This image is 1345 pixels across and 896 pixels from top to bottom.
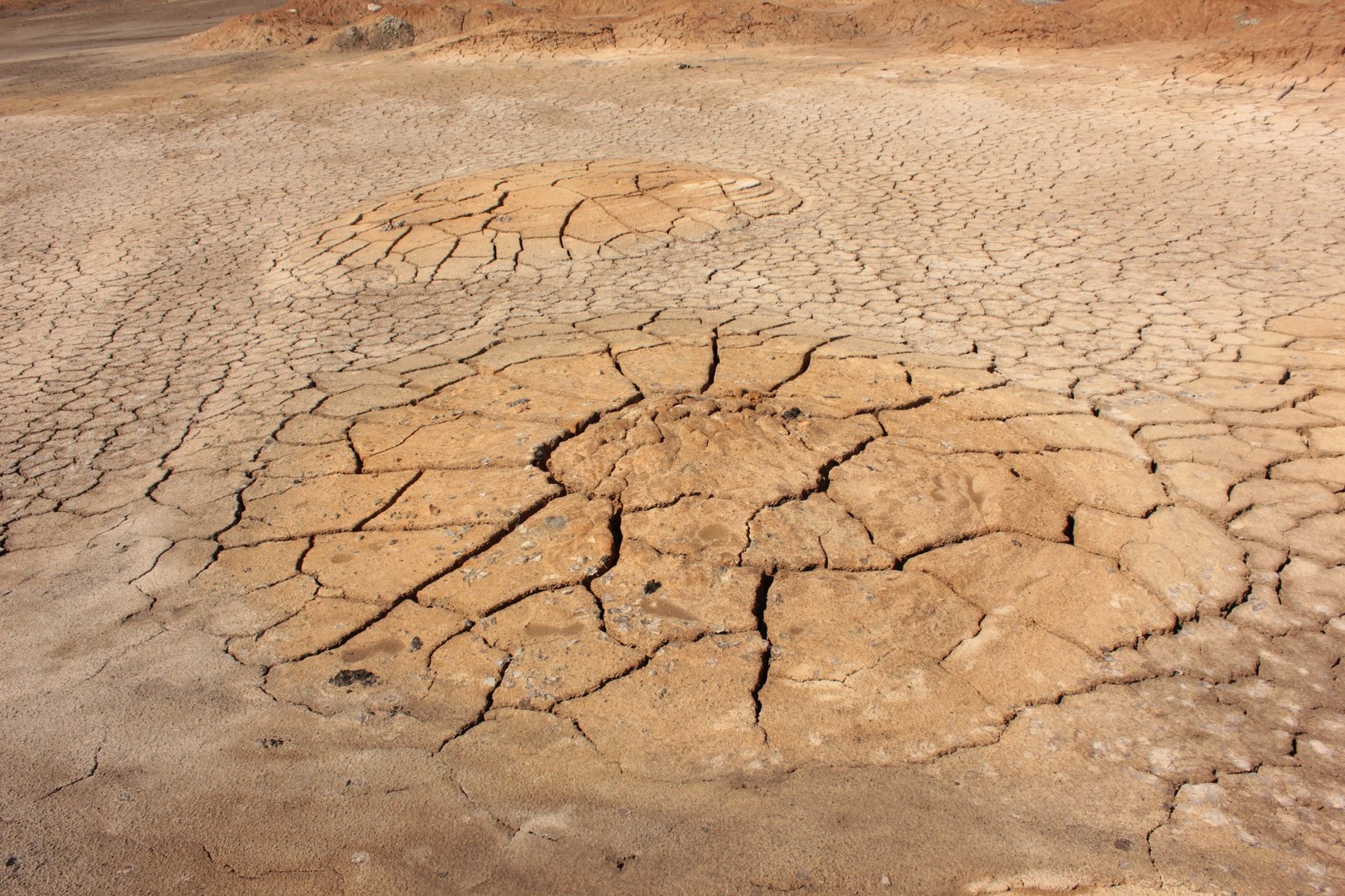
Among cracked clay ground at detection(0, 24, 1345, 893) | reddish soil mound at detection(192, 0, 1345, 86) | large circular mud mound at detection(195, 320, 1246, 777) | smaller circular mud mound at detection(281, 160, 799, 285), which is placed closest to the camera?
cracked clay ground at detection(0, 24, 1345, 893)

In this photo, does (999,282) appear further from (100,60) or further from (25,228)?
(100,60)

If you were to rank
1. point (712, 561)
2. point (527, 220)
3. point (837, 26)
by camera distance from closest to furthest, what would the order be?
point (712, 561) < point (527, 220) < point (837, 26)

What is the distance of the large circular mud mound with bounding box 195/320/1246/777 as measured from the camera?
78.7 inches

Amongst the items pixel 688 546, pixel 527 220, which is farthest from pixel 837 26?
pixel 688 546

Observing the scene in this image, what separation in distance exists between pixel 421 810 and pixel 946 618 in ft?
4.13

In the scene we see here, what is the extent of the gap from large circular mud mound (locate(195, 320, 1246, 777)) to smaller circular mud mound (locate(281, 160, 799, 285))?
1568 mm

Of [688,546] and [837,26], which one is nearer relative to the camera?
[688,546]

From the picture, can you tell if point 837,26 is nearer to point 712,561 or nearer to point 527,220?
point 527,220

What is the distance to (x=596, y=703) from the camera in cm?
200

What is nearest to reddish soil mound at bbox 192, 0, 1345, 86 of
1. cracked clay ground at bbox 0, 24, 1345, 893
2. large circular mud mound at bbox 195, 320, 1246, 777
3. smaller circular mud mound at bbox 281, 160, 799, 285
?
cracked clay ground at bbox 0, 24, 1345, 893

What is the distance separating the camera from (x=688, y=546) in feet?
8.03

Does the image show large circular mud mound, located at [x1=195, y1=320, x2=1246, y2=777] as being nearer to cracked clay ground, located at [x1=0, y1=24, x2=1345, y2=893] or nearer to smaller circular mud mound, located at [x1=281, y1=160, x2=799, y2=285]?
cracked clay ground, located at [x1=0, y1=24, x2=1345, y2=893]

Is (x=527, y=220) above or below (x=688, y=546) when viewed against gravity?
above

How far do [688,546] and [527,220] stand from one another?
3174mm
